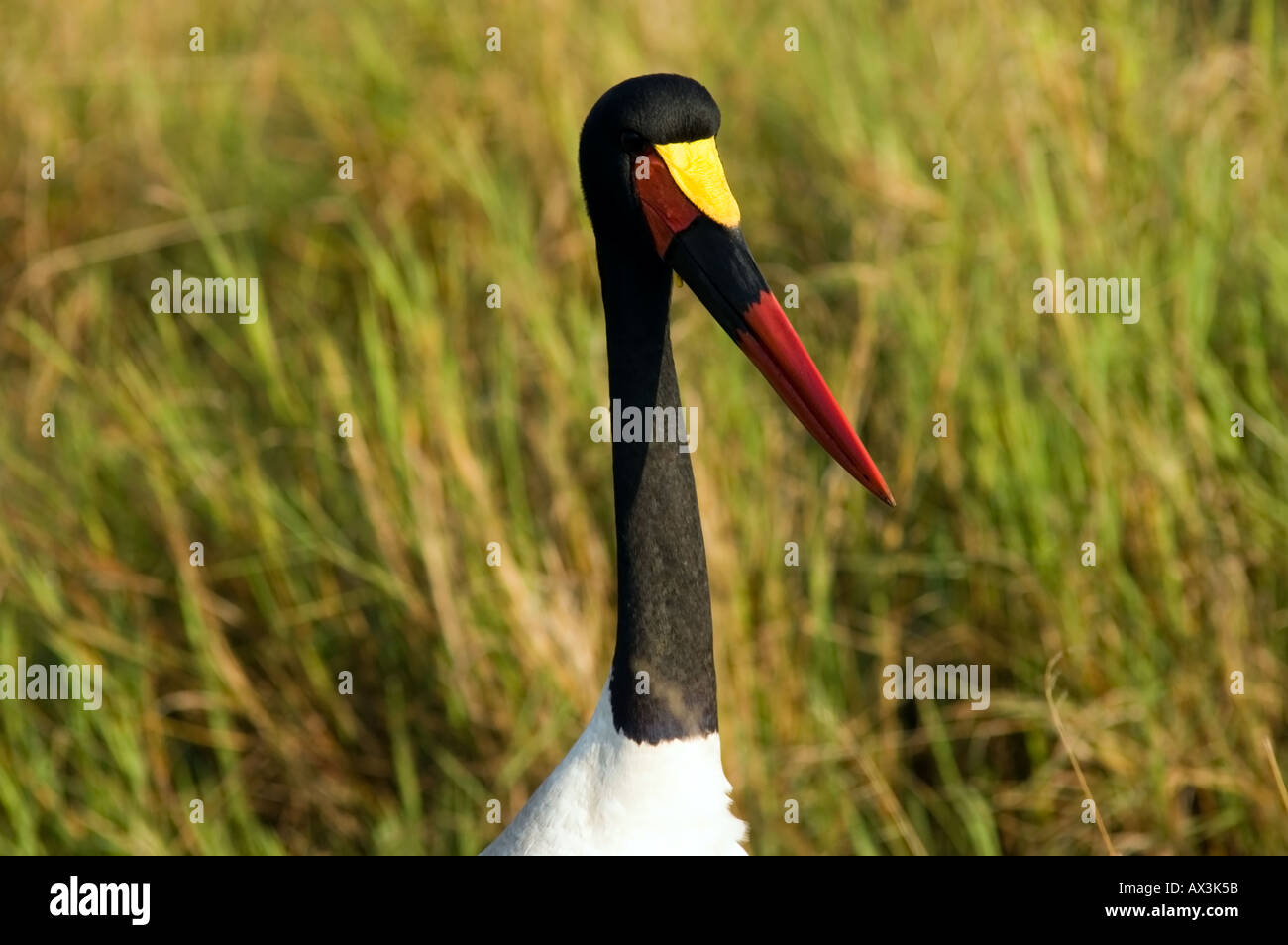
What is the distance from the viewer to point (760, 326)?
229cm

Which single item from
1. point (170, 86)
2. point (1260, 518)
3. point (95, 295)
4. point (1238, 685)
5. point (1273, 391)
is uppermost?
point (170, 86)

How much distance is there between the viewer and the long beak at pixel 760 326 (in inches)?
88.4

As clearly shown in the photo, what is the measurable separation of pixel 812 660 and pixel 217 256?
1823 mm

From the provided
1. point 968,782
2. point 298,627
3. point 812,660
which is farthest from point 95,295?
point 968,782

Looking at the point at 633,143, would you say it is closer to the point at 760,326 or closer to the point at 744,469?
the point at 760,326

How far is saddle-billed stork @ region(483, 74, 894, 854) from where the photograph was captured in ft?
Answer: 7.58

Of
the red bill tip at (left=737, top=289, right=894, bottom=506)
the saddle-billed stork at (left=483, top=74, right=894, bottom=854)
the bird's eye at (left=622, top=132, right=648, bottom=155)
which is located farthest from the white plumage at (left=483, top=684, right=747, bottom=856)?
the bird's eye at (left=622, top=132, right=648, bottom=155)

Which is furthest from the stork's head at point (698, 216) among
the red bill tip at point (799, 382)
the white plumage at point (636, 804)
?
the white plumage at point (636, 804)

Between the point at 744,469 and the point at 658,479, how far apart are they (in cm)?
137

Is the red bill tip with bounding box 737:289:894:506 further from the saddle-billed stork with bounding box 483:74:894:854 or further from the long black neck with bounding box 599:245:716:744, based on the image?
the long black neck with bounding box 599:245:716:744

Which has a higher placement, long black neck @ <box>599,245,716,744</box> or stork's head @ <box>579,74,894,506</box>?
stork's head @ <box>579,74,894,506</box>

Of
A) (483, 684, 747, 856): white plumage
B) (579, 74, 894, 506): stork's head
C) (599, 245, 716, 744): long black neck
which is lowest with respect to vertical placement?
(483, 684, 747, 856): white plumage

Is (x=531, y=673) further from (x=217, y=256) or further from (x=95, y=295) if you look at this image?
(x=95, y=295)

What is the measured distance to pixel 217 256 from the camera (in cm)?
415
